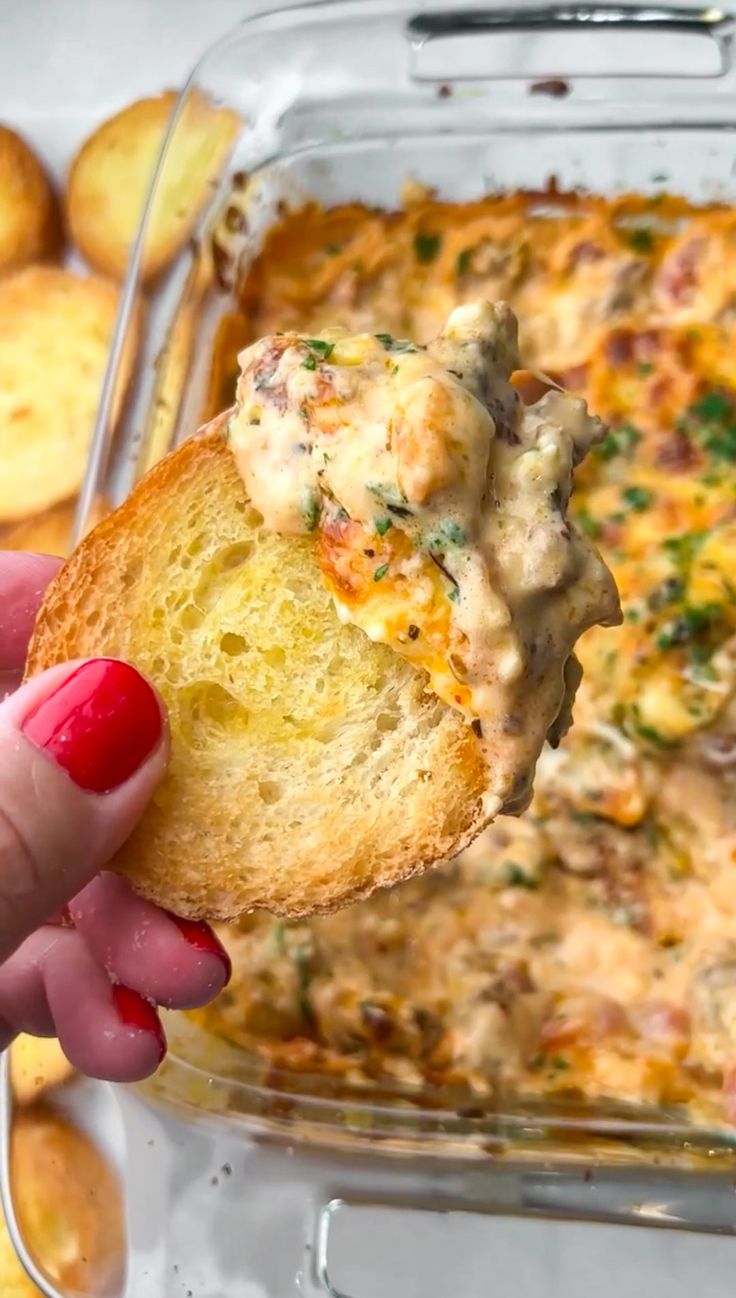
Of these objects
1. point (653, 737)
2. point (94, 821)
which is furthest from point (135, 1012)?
point (653, 737)

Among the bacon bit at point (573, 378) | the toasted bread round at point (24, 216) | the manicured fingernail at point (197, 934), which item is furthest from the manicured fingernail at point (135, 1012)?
the toasted bread round at point (24, 216)

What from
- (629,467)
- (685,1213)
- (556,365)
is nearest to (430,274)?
(556,365)

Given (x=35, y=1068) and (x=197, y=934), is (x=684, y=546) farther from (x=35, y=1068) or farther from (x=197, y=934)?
(x=35, y=1068)

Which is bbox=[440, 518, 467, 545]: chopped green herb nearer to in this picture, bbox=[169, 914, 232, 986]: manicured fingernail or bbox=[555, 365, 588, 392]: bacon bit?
bbox=[169, 914, 232, 986]: manicured fingernail

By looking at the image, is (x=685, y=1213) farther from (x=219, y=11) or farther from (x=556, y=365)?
(x=219, y=11)

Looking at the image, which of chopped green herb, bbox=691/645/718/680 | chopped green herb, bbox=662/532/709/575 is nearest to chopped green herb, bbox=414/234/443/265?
chopped green herb, bbox=662/532/709/575
